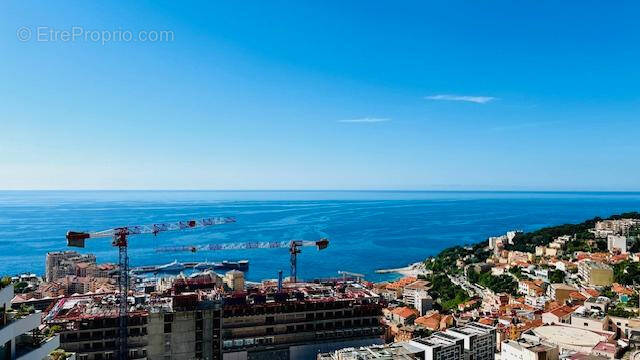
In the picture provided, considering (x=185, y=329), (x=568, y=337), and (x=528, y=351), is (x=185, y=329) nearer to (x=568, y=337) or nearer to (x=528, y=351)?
(x=528, y=351)

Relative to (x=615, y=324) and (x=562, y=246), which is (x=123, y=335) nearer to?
(x=615, y=324)

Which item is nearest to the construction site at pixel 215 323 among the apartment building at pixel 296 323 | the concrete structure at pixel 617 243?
the apartment building at pixel 296 323

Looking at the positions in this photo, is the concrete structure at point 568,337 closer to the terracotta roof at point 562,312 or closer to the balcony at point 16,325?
the terracotta roof at point 562,312

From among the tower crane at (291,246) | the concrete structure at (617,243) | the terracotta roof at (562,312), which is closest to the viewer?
the terracotta roof at (562,312)

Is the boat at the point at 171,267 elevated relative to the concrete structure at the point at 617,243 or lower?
lower

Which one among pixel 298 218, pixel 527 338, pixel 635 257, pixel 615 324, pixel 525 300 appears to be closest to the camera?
pixel 527 338

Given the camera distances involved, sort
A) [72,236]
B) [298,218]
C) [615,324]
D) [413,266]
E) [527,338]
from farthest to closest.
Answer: [298,218] < [413,266] < [72,236] < [615,324] < [527,338]

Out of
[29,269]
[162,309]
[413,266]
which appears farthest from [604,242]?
[29,269]
